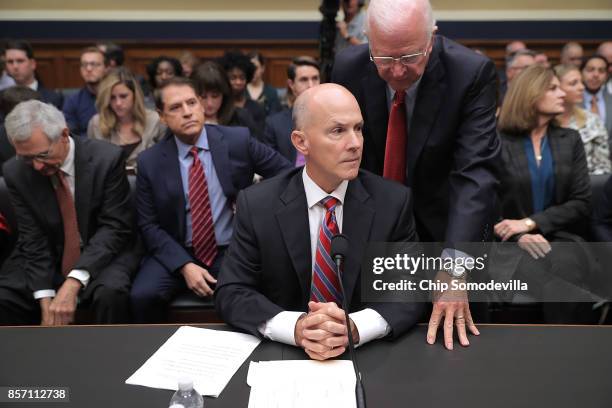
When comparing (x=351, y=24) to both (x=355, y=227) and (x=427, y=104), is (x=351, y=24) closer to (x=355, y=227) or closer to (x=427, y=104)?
(x=427, y=104)

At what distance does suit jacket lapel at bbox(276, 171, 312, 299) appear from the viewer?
1.60 meters

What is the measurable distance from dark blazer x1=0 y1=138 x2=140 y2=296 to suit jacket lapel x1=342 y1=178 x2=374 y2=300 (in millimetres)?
1235

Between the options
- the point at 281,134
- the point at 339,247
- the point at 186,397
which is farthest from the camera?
the point at 281,134

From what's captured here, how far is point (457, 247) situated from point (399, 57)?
54 centimetres

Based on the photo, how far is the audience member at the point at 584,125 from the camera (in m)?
3.53

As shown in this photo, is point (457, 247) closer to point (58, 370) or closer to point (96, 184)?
point (58, 370)

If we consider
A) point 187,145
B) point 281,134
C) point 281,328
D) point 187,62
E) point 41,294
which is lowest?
point 281,328

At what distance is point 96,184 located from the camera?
8.04 feet

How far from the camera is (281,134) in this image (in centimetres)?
333

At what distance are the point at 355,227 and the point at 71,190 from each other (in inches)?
55.2

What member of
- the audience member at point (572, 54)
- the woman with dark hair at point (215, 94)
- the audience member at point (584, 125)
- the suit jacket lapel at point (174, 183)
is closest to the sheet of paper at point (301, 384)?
the suit jacket lapel at point (174, 183)

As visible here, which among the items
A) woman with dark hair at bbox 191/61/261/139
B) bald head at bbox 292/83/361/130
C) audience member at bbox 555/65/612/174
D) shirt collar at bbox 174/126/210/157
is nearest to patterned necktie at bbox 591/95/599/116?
audience member at bbox 555/65/612/174

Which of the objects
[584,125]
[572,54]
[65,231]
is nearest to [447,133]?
[65,231]

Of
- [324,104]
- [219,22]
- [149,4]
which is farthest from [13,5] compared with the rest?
[324,104]
